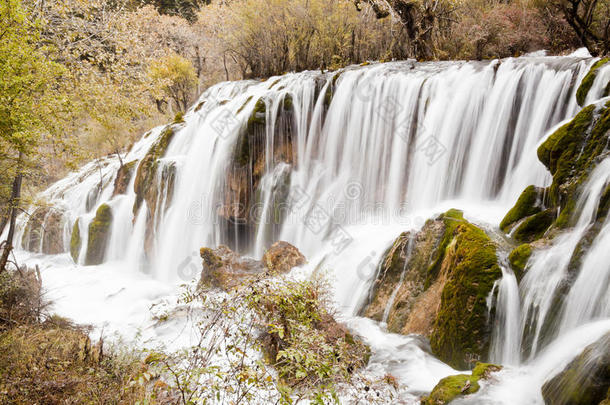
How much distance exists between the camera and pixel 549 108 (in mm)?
7305

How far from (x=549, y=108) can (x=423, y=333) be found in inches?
219

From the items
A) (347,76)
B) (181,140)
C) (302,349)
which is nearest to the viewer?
(302,349)

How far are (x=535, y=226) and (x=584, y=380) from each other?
2.65 m

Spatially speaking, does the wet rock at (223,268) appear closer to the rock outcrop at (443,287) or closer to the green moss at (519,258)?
the rock outcrop at (443,287)

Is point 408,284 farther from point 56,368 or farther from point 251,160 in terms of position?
point 251,160

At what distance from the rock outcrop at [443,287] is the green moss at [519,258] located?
22cm

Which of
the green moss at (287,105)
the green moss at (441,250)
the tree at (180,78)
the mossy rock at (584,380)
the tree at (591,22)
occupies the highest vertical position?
the tree at (180,78)

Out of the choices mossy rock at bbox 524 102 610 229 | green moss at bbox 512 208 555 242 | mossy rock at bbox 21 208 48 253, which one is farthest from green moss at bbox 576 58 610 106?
mossy rock at bbox 21 208 48 253

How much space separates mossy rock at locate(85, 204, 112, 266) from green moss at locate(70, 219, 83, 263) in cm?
91

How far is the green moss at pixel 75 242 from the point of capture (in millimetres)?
14234

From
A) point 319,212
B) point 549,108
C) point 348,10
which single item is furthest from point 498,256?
point 348,10

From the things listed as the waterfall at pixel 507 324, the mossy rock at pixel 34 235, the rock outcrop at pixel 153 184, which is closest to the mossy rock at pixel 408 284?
the waterfall at pixel 507 324

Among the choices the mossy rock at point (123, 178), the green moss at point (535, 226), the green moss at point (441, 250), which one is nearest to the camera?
the green moss at point (535, 226)

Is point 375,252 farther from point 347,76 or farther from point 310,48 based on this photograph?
point 310,48
